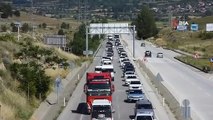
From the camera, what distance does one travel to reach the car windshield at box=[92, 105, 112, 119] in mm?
30594

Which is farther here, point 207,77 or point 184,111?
point 207,77

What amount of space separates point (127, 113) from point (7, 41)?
24.7m

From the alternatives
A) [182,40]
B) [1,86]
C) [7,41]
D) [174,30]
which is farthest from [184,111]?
[174,30]

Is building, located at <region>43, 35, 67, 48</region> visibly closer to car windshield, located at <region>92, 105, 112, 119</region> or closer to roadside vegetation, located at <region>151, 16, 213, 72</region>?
roadside vegetation, located at <region>151, 16, 213, 72</region>

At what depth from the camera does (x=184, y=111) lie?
25000mm

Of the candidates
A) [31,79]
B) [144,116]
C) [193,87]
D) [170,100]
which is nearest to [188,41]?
[193,87]

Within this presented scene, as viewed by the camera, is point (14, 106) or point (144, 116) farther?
point (14, 106)

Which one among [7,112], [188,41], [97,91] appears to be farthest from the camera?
[188,41]

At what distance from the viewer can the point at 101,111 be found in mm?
30672

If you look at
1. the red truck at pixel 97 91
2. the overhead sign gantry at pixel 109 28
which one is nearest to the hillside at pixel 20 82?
the red truck at pixel 97 91

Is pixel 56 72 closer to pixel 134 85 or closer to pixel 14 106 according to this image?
pixel 134 85

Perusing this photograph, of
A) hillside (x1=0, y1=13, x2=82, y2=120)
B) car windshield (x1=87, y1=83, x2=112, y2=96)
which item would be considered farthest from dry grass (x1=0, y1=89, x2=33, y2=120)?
car windshield (x1=87, y1=83, x2=112, y2=96)

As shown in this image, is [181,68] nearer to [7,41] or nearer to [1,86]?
[7,41]

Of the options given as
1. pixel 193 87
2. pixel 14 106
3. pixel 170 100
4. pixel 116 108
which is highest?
pixel 14 106
